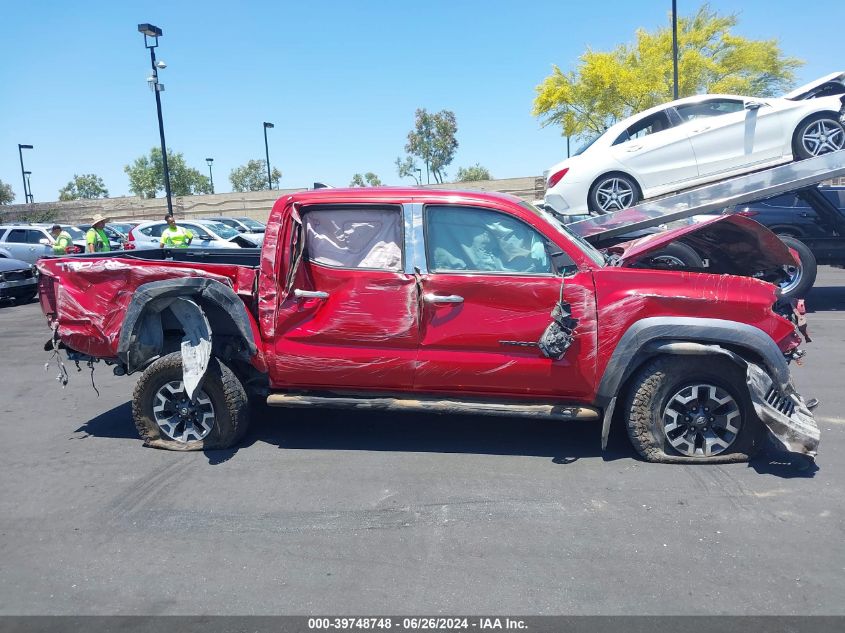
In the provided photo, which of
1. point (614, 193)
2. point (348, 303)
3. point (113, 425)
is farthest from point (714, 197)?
Answer: point (113, 425)

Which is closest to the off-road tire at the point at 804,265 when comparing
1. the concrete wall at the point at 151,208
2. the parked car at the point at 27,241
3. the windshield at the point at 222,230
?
the windshield at the point at 222,230

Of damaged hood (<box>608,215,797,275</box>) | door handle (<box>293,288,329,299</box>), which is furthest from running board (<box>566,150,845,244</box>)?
door handle (<box>293,288,329,299</box>)

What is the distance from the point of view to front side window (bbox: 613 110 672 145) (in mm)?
9219

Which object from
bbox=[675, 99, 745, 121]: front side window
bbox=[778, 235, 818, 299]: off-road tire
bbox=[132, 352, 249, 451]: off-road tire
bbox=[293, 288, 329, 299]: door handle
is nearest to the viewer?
bbox=[293, 288, 329, 299]: door handle

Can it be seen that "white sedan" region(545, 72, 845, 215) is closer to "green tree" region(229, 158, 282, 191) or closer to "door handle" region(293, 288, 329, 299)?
"door handle" region(293, 288, 329, 299)

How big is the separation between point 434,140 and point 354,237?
219 feet

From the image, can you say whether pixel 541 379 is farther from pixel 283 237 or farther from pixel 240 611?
pixel 240 611

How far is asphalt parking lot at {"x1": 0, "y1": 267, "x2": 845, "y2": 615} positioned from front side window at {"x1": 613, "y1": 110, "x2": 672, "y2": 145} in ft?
16.3

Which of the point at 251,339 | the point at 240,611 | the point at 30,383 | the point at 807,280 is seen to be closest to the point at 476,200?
the point at 251,339

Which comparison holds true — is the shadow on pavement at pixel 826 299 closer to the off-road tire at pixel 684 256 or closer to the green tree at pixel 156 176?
the off-road tire at pixel 684 256

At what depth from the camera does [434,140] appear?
227 feet

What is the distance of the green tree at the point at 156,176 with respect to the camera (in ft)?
227

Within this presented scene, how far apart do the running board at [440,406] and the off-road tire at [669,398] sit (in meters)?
0.30

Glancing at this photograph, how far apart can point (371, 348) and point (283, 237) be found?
1006 mm
